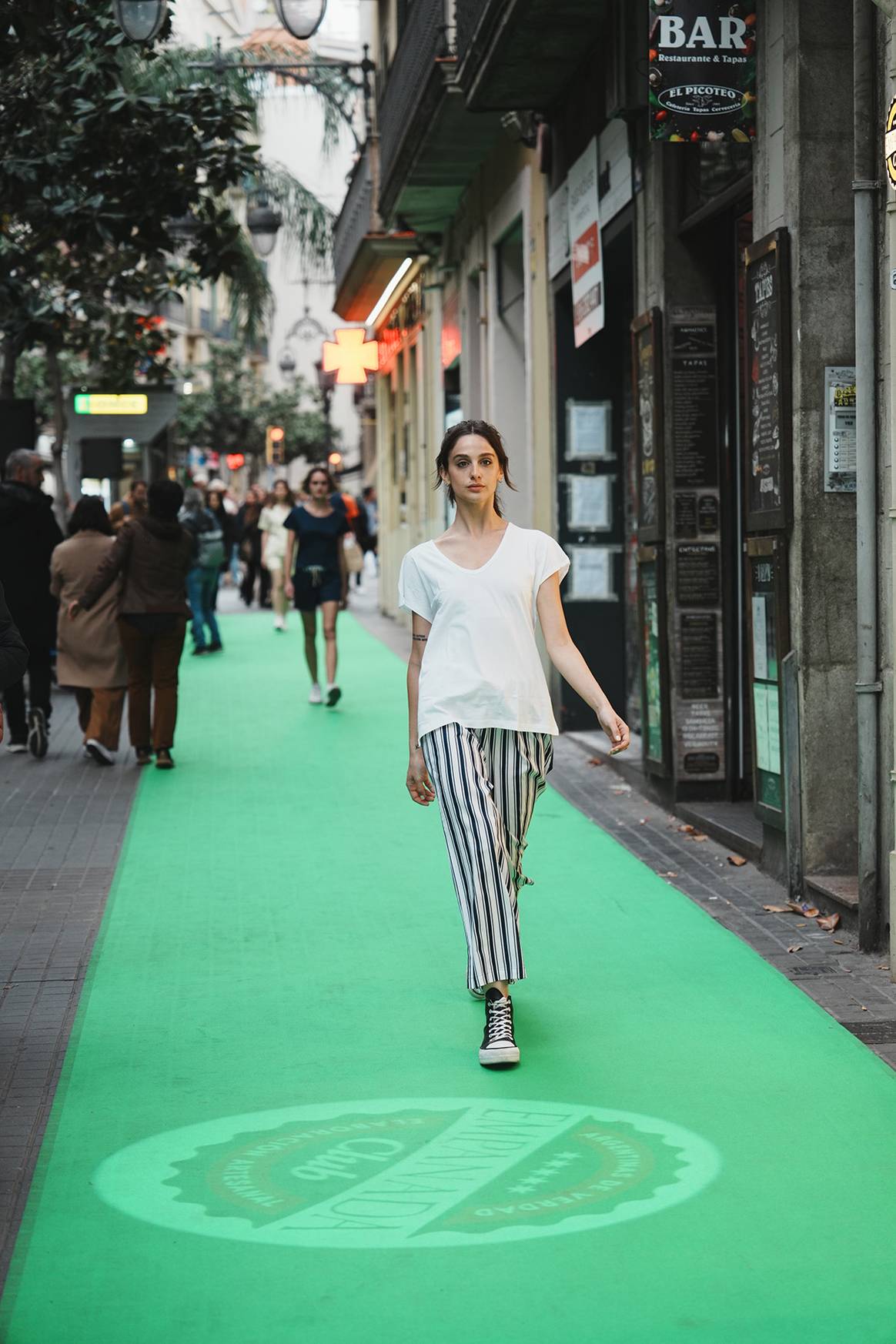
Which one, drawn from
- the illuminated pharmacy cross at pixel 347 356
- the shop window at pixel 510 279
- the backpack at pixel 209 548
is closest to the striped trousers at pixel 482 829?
the shop window at pixel 510 279

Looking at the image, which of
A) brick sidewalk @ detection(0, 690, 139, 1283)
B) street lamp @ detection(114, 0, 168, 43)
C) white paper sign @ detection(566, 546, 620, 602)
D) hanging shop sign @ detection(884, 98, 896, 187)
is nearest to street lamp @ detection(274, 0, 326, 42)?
street lamp @ detection(114, 0, 168, 43)

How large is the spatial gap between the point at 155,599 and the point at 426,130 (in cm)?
564

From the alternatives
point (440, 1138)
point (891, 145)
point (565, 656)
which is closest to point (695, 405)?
point (891, 145)

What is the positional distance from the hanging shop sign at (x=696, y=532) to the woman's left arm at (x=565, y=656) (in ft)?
13.7

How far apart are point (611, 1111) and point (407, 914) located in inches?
111

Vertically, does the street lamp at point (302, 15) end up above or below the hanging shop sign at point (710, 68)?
above

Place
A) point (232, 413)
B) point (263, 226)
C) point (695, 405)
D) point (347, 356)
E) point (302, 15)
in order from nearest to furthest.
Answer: point (695, 405)
point (302, 15)
point (263, 226)
point (347, 356)
point (232, 413)

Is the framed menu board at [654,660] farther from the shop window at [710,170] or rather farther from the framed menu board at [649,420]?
the shop window at [710,170]

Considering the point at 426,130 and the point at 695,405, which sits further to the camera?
the point at 426,130

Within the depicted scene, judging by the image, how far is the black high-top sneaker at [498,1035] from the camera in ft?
18.1

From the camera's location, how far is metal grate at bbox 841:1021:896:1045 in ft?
18.9

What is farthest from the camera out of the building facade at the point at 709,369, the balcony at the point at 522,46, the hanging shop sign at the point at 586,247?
the hanging shop sign at the point at 586,247

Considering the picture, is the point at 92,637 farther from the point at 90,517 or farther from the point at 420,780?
the point at 420,780

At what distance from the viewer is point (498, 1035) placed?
5578 millimetres
